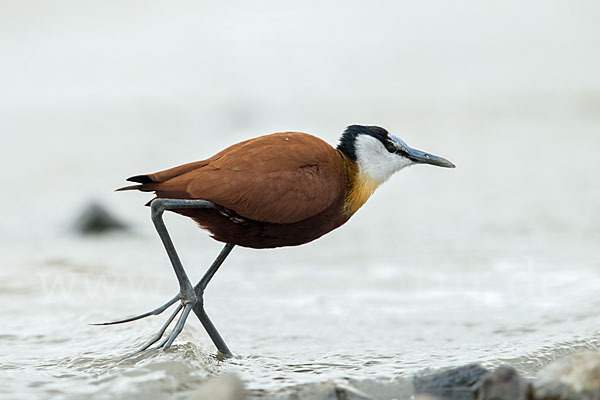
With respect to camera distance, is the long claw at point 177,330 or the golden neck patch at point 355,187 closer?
the long claw at point 177,330

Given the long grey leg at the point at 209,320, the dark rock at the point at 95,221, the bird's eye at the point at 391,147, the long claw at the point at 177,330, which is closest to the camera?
the long claw at the point at 177,330

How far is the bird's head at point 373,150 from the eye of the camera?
15.9ft

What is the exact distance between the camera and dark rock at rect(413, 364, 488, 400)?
4000 millimetres

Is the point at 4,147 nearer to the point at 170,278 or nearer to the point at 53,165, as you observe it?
the point at 53,165

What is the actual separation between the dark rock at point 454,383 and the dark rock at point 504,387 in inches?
12.3

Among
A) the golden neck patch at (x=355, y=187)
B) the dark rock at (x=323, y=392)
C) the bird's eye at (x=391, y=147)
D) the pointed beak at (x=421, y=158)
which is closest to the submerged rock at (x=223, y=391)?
the dark rock at (x=323, y=392)

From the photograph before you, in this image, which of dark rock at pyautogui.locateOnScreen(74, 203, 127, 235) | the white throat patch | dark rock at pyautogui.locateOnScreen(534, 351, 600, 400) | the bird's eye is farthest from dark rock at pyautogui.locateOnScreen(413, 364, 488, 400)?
dark rock at pyautogui.locateOnScreen(74, 203, 127, 235)

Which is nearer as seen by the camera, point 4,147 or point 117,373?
point 117,373

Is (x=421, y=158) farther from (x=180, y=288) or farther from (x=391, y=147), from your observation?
(x=180, y=288)

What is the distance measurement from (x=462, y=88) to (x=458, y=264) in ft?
23.2

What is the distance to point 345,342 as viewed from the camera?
5555mm

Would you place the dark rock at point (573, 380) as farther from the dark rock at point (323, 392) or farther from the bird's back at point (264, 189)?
the bird's back at point (264, 189)

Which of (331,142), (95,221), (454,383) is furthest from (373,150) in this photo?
(331,142)

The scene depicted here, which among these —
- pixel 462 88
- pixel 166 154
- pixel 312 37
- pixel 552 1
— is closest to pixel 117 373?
pixel 166 154
